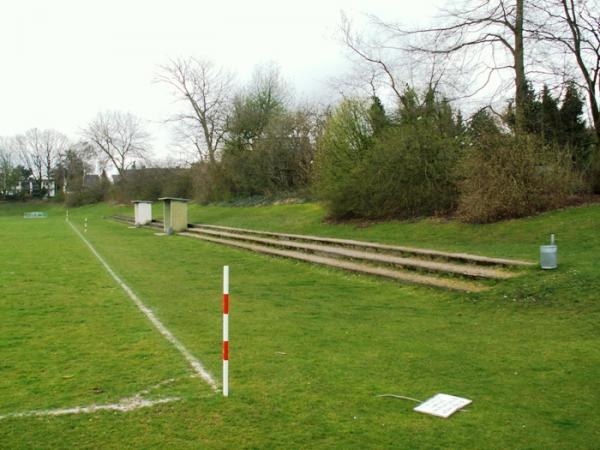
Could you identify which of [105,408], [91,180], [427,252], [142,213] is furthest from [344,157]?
[91,180]

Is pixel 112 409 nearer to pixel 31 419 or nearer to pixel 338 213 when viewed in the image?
pixel 31 419

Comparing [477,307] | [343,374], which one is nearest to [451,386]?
[343,374]

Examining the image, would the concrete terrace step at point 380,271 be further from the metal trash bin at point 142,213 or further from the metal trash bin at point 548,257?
the metal trash bin at point 142,213

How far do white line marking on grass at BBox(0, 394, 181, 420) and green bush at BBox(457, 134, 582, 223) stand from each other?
45.4 feet

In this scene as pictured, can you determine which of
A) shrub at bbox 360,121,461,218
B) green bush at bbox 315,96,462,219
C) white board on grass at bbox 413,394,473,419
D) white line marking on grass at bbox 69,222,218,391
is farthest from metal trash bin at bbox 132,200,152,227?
white board on grass at bbox 413,394,473,419

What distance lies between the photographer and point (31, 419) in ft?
13.0

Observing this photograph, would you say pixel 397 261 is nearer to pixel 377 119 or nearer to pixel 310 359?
pixel 310 359

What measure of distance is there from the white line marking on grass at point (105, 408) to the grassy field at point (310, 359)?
0.08 meters

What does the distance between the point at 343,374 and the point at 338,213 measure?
18596 millimetres

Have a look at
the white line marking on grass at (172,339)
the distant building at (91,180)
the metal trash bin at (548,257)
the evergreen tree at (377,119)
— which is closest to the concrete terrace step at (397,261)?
the metal trash bin at (548,257)

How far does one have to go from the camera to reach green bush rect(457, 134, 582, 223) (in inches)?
634

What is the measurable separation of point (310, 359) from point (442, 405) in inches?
65.9

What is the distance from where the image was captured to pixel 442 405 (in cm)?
425

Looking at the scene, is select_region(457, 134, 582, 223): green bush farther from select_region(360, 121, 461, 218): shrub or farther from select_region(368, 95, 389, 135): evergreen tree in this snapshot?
select_region(368, 95, 389, 135): evergreen tree
